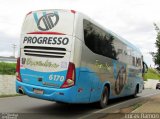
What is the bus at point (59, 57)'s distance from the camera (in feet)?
42.5

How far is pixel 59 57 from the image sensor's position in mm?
13117

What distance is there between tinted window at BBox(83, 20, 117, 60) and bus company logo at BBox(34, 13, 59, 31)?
109 centimetres

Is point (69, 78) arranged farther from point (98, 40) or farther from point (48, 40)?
point (98, 40)

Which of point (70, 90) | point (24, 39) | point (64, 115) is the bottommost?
point (64, 115)

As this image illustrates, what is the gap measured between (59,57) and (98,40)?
2.57 meters

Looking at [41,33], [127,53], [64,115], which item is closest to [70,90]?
[64,115]

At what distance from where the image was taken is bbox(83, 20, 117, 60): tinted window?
14.0 m

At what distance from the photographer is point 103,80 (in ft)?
53.1

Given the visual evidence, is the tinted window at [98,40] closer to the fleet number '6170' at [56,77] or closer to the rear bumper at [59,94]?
the fleet number '6170' at [56,77]

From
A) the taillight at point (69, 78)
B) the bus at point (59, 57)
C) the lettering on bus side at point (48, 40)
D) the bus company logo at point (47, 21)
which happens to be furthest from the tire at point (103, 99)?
the bus company logo at point (47, 21)

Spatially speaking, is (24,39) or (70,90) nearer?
(70,90)

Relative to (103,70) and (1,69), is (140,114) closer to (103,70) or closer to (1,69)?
(103,70)

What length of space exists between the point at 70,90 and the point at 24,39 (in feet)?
8.67

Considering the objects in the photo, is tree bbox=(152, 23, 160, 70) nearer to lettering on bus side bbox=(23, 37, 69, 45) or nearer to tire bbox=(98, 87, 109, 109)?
tire bbox=(98, 87, 109, 109)
